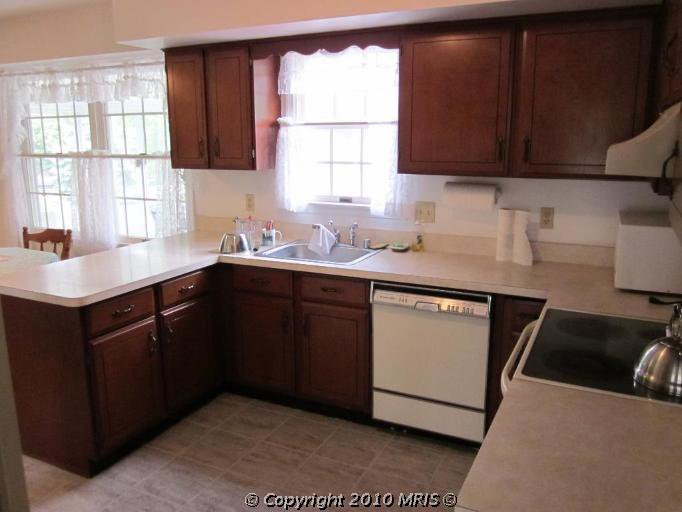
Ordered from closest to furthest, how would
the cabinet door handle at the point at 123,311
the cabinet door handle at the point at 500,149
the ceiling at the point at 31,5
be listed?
the cabinet door handle at the point at 123,311 < the cabinet door handle at the point at 500,149 < the ceiling at the point at 31,5

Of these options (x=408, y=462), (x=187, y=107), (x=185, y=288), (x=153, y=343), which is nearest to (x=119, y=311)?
(x=153, y=343)

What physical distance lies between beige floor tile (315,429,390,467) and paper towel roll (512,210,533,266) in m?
1.14

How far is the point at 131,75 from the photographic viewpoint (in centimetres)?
388

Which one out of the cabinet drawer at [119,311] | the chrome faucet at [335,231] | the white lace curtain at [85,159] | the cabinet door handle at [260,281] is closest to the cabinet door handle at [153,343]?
the cabinet drawer at [119,311]

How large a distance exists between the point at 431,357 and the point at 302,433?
80cm

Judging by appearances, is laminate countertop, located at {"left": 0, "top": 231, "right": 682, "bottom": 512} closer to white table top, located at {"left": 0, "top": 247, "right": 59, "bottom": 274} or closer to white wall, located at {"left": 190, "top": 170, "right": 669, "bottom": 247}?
white wall, located at {"left": 190, "top": 170, "right": 669, "bottom": 247}

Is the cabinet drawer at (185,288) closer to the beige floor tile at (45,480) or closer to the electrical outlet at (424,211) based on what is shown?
the beige floor tile at (45,480)

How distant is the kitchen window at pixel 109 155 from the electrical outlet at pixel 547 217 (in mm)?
2395

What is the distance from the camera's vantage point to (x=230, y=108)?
3.23 metres

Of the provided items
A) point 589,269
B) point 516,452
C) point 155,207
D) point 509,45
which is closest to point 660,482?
point 516,452

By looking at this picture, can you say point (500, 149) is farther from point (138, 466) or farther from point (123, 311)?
point (138, 466)

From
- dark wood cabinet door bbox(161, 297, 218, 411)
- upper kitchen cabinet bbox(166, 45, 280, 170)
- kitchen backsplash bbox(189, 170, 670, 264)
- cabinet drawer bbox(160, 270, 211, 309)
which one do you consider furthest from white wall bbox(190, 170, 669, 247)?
dark wood cabinet door bbox(161, 297, 218, 411)

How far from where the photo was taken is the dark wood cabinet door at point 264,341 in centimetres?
302

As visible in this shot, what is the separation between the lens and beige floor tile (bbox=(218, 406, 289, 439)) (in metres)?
2.91
